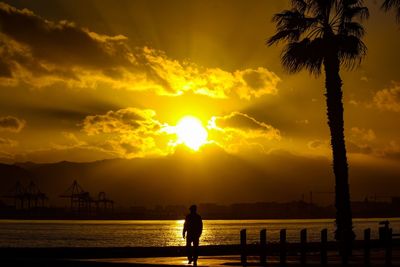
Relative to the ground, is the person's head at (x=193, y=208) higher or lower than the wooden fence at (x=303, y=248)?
higher

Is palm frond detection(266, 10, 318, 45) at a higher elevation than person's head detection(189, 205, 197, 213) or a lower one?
higher

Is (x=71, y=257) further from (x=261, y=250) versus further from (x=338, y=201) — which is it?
(x=338, y=201)

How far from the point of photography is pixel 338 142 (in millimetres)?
33562

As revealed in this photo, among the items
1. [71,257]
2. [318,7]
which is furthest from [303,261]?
[318,7]

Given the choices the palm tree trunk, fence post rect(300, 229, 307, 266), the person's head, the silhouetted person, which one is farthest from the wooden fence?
the palm tree trunk

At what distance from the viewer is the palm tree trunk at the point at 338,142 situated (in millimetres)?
33000

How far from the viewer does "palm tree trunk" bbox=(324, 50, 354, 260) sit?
33.0 meters

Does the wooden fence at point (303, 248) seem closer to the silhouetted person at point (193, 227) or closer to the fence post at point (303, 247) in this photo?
the fence post at point (303, 247)

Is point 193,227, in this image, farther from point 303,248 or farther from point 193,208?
point 303,248

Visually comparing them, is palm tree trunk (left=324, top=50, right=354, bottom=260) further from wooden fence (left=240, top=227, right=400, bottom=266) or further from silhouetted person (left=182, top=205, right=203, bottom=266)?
silhouetted person (left=182, top=205, right=203, bottom=266)

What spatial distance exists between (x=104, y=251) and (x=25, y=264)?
1011 centimetres

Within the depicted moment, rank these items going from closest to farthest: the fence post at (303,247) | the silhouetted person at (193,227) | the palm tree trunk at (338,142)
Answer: the fence post at (303,247), the silhouetted person at (193,227), the palm tree trunk at (338,142)

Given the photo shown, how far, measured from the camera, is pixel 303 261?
23625 millimetres

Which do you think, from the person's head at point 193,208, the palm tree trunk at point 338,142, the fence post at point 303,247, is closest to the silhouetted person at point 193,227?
the person's head at point 193,208
